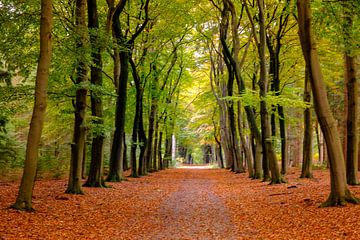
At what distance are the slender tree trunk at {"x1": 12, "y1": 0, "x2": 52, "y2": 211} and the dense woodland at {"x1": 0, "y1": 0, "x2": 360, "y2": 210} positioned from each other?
0.08 ft

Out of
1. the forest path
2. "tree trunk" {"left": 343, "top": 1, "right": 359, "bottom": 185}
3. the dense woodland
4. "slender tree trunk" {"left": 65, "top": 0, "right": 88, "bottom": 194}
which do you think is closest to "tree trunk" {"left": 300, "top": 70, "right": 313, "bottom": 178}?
the dense woodland

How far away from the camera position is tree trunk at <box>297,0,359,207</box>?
9.29 meters

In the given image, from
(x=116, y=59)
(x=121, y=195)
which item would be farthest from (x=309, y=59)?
(x=116, y=59)

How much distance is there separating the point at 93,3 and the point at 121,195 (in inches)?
281

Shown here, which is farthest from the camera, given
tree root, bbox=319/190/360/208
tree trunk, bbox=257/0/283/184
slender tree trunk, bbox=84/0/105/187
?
tree trunk, bbox=257/0/283/184

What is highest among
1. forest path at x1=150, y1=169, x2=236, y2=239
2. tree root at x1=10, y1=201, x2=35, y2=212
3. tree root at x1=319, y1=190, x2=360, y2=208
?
tree root at x1=319, y1=190, x2=360, y2=208

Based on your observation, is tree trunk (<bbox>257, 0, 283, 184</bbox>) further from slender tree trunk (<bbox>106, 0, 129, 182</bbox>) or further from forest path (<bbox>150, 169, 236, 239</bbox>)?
slender tree trunk (<bbox>106, 0, 129, 182</bbox>)

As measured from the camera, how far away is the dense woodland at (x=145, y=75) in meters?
9.70

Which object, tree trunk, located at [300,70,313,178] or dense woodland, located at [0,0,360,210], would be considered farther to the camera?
tree trunk, located at [300,70,313,178]

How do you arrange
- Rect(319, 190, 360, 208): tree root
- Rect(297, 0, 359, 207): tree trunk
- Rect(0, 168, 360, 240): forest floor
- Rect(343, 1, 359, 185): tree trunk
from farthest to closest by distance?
Rect(343, 1, 359, 185): tree trunk, Rect(297, 0, 359, 207): tree trunk, Rect(319, 190, 360, 208): tree root, Rect(0, 168, 360, 240): forest floor

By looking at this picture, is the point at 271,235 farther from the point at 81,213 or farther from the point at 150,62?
the point at 150,62

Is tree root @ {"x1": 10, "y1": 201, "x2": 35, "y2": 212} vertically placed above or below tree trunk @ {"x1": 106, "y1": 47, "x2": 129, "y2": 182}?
below

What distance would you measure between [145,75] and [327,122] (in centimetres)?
1682

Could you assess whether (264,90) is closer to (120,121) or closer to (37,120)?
(120,121)
